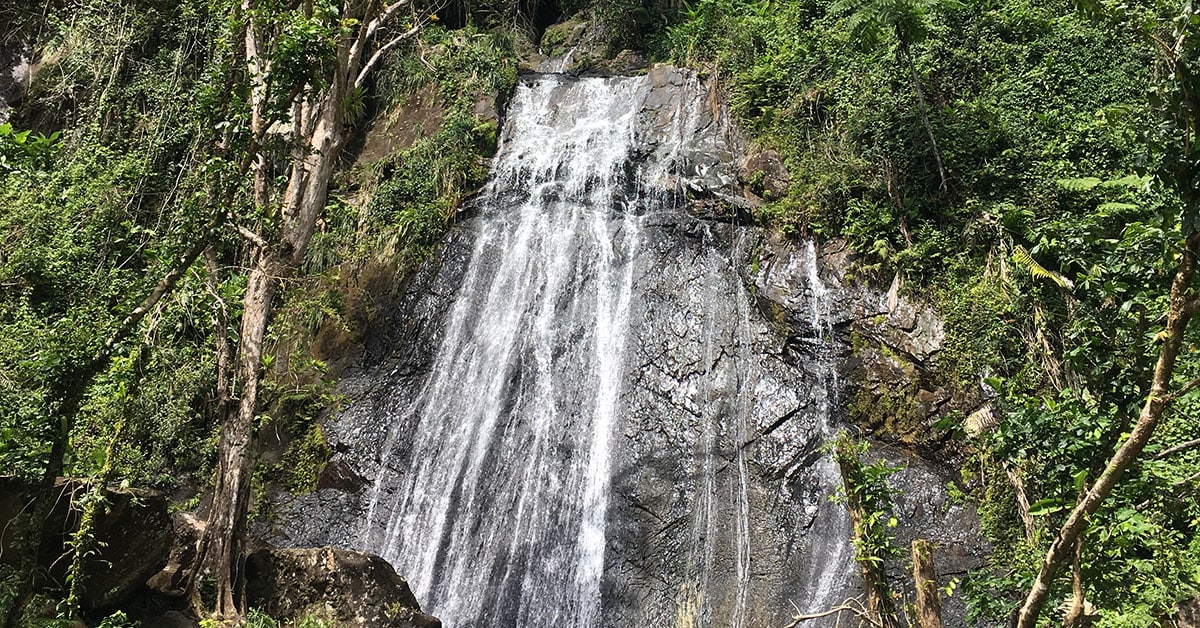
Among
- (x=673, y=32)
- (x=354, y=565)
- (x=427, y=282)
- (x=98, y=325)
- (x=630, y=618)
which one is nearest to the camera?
(x=98, y=325)

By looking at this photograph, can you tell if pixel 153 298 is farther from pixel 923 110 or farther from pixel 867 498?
pixel 923 110

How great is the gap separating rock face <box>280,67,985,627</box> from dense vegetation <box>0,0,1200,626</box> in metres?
0.61

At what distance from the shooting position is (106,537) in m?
5.61

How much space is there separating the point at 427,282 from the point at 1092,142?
9.38 metres

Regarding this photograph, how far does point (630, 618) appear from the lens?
7.98 meters

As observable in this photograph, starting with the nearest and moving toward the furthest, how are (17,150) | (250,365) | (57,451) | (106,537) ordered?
(57,451)
(17,150)
(106,537)
(250,365)

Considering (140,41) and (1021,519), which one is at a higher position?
(140,41)

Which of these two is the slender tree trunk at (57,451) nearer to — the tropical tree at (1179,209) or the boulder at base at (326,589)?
the boulder at base at (326,589)

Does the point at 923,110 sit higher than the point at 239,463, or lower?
higher

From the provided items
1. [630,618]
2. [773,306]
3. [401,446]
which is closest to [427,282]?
[401,446]

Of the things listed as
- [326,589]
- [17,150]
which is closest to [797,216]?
[326,589]

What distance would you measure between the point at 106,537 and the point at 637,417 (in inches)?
226

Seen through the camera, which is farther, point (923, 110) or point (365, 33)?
point (923, 110)

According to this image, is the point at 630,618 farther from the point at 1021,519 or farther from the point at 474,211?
the point at 474,211
